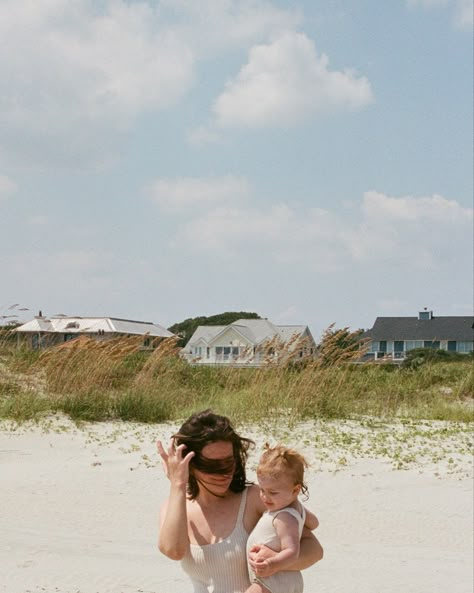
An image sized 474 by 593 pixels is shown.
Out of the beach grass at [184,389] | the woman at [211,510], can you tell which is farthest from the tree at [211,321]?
the woman at [211,510]

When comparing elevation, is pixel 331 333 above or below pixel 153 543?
above

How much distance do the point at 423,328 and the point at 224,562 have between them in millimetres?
57193

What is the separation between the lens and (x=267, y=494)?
2512 mm

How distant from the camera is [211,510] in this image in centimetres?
265

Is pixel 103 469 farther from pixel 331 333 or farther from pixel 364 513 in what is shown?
pixel 331 333

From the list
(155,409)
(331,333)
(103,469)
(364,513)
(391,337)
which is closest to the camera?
(364,513)

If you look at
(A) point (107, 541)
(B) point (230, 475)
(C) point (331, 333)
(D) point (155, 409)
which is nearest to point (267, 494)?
(B) point (230, 475)

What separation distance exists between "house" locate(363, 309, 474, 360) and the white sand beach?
1855 inches

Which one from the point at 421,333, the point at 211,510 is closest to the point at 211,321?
the point at 421,333

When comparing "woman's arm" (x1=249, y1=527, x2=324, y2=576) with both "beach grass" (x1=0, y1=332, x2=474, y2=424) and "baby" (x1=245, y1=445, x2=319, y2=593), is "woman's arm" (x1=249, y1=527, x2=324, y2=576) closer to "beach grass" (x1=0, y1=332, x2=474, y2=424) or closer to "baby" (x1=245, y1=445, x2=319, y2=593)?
"baby" (x1=245, y1=445, x2=319, y2=593)

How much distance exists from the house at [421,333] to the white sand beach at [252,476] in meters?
47.1

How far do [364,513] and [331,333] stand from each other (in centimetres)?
465

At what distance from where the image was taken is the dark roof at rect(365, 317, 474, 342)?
185ft

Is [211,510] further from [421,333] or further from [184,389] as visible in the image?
[421,333]
